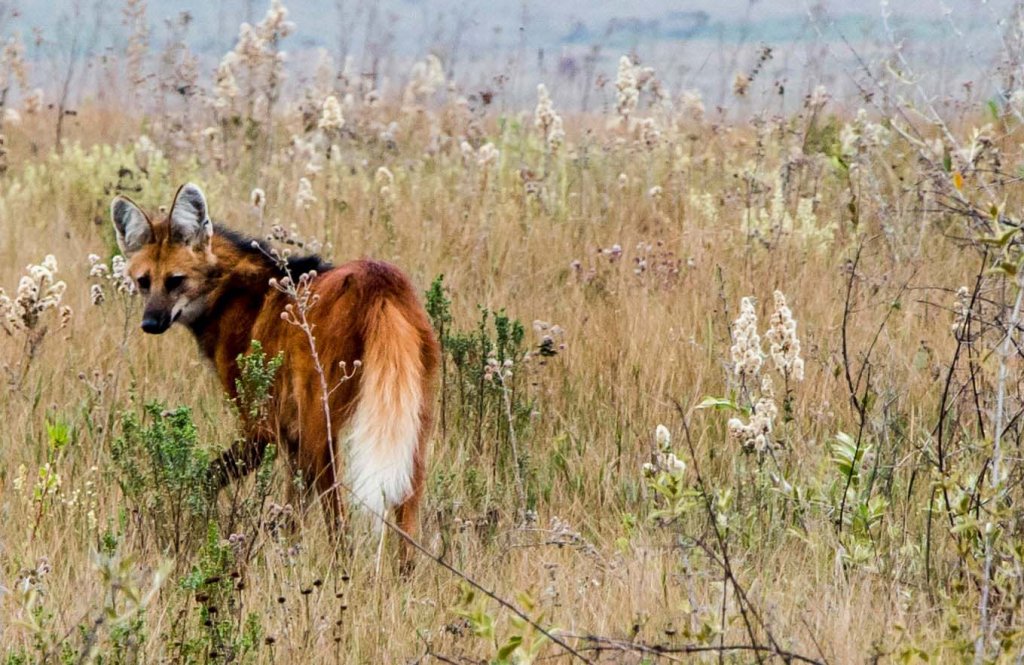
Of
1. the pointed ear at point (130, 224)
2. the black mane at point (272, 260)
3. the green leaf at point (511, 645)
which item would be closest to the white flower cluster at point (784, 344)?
the green leaf at point (511, 645)

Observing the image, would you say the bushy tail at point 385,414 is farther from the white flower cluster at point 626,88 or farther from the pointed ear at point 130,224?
the white flower cluster at point 626,88

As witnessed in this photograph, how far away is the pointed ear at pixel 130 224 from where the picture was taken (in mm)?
4410

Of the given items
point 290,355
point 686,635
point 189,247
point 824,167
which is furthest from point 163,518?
point 824,167

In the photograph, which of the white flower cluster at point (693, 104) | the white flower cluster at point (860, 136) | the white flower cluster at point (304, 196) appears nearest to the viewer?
the white flower cluster at point (860, 136)

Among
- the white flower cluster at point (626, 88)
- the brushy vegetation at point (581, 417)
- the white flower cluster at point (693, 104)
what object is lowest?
the brushy vegetation at point (581, 417)

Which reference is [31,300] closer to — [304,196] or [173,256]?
[173,256]

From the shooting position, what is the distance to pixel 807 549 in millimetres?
3352

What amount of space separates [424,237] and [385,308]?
2.65 metres

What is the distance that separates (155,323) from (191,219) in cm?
41

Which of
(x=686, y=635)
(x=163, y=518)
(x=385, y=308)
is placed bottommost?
(x=163, y=518)

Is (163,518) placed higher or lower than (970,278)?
lower

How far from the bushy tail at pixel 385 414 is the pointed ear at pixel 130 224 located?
136cm

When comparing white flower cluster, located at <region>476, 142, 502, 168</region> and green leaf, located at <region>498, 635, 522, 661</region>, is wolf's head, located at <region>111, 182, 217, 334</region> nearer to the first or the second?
green leaf, located at <region>498, 635, 522, 661</region>

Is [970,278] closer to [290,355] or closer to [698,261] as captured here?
[698,261]
